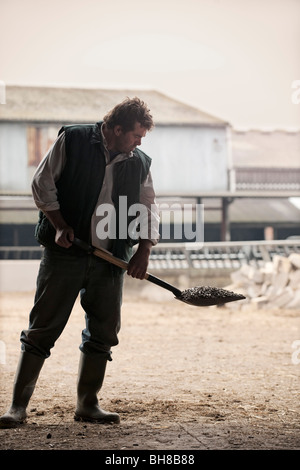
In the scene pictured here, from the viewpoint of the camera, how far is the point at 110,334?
9.51ft

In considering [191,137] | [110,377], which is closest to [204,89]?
[191,137]

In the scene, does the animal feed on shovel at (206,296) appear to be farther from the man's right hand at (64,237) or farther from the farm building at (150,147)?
the farm building at (150,147)

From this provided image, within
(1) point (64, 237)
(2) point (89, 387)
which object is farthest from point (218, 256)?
(1) point (64, 237)

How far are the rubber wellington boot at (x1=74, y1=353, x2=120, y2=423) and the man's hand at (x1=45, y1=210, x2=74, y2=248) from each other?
1.75 feet

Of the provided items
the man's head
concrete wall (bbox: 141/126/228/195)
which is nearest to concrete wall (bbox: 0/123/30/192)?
concrete wall (bbox: 141/126/228/195)

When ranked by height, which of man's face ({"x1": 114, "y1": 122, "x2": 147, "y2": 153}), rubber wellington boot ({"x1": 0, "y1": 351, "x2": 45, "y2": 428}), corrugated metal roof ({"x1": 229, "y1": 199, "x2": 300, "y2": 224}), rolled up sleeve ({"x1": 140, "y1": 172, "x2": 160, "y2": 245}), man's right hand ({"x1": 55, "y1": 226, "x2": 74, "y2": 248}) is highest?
corrugated metal roof ({"x1": 229, "y1": 199, "x2": 300, "y2": 224})

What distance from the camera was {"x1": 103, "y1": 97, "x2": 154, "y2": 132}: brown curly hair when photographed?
2791 millimetres

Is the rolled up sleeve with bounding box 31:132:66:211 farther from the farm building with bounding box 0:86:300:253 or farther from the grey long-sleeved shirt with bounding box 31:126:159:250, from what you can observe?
the farm building with bounding box 0:86:300:253

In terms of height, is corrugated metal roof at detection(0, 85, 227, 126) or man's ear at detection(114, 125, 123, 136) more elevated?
corrugated metal roof at detection(0, 85, 227, 126)

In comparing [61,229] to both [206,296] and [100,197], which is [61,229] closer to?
[100,197]

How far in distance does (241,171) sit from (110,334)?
62.6 ft

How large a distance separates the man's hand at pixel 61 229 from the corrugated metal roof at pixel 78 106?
13076mm

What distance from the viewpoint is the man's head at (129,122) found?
9.16 feet

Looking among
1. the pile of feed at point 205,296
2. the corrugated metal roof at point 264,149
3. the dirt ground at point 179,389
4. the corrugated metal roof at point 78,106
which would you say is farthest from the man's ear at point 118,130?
the corrugated metal roof at point 264,149
